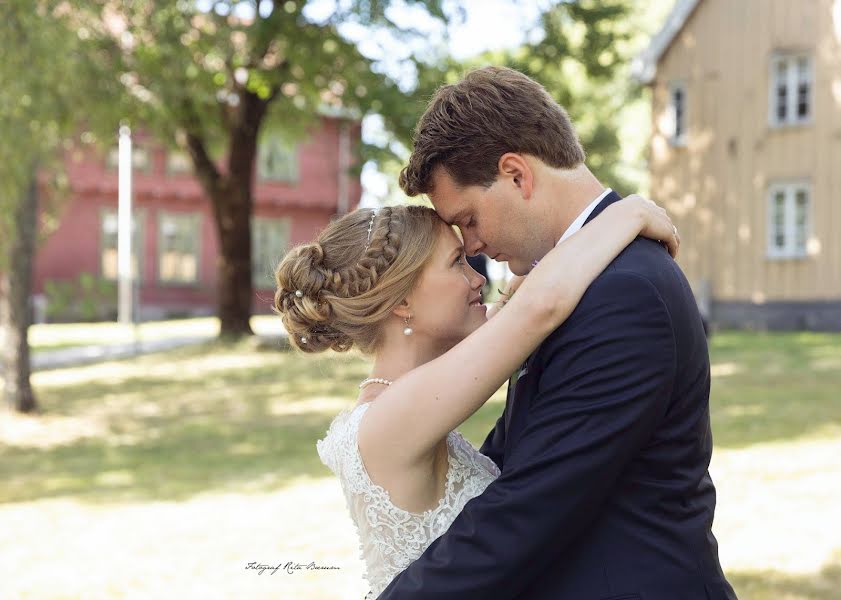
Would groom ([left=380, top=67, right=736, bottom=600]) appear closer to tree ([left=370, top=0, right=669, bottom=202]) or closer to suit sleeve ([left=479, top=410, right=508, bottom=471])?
suit sleeve ([left=479, top=410, right=508, bottom=471])

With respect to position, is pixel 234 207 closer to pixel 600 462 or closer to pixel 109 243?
pixel 109 243

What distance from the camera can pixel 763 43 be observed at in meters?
26.2

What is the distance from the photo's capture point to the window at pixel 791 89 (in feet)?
84.4

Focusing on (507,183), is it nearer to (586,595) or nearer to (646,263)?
(646,263)

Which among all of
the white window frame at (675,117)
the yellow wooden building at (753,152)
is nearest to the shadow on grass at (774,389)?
the yellow wooden building at (753,152)

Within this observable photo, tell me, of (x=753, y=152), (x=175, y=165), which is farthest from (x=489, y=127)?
(x=175, y=165)

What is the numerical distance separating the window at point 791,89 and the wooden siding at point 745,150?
7.7 inches

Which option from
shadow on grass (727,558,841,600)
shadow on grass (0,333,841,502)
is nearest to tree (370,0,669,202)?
shadow on grass (0,333,841,502)

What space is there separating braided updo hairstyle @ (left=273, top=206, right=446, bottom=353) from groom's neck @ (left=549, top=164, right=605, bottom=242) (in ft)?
1.18

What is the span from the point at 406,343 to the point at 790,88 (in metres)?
25.2

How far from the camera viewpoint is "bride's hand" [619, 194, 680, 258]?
241 centimetres

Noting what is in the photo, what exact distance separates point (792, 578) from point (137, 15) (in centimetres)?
1253

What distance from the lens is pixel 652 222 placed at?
2.41 metres

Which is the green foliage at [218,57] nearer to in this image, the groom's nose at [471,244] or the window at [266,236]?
the groom's nose at [471,244]
